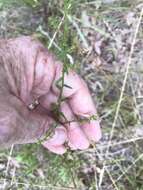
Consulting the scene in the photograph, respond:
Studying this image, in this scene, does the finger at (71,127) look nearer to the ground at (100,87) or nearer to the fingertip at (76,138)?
the fingertip at (76,138)

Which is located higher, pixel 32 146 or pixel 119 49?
pixel 119 49

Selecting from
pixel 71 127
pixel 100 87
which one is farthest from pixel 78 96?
pixel 100 87

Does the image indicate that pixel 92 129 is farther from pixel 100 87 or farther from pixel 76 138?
pixel 100 87

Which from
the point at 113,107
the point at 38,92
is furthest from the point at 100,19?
the point at 38,92

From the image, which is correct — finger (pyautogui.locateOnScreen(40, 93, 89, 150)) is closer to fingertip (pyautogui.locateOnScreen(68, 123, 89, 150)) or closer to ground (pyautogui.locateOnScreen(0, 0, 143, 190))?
fingertip (pyautogui.locateOnScreen(68, 123, 89, 150))

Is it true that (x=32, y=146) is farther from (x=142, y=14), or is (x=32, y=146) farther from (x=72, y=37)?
(x=142, y=14)

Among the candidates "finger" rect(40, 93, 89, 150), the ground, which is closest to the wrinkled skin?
"finger" rect(40, 93, 89, 150)
